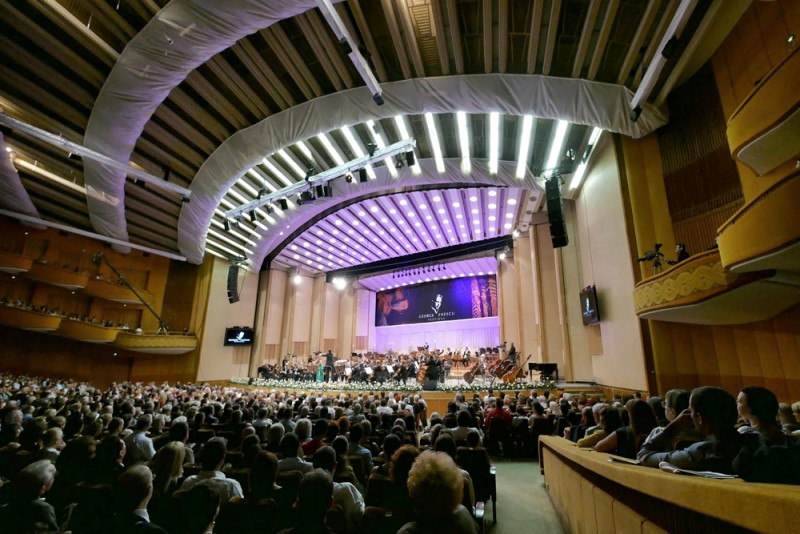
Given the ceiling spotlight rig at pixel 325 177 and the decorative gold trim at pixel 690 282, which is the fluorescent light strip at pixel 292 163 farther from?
the decorative gold trim at pixel 690 282

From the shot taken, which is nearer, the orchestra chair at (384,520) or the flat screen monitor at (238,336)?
the orchestra chair at (384,520)

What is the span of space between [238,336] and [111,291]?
5.71 m

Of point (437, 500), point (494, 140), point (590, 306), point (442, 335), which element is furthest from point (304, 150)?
point (442, 335)

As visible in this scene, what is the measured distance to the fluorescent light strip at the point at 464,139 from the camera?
9.35m

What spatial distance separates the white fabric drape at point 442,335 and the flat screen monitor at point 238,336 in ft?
31.2

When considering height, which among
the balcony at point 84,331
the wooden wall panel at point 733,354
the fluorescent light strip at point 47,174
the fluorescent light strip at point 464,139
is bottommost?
the wooden wall panel at point 733,354

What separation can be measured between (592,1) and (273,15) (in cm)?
518

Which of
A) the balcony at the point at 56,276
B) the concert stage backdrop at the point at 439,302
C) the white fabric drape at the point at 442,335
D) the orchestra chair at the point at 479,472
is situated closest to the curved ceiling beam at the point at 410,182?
the balcony at the point at 56,276

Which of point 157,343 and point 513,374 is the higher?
point 157,343

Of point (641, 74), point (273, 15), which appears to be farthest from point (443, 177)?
point (273, 15)

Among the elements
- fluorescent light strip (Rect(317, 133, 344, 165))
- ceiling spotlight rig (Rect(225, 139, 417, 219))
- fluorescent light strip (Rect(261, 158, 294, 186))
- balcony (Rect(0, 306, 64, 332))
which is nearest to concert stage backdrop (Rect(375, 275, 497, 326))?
ceiling spotlight rig (Rect(225, 139, 417, 219))

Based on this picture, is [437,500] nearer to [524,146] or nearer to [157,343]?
[524,146]

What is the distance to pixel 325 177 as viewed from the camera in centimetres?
1112

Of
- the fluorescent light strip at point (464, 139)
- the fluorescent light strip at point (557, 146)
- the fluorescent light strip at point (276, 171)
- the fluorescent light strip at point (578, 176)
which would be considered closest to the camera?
the fluorescent light strip at point (464, 139)
